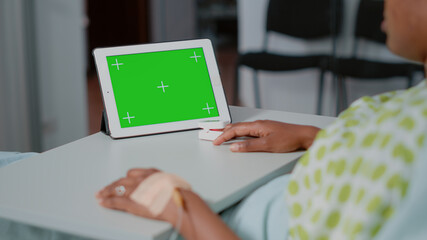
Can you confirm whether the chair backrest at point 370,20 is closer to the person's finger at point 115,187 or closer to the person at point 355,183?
the person at point 355,183

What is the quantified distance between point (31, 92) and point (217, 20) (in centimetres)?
122

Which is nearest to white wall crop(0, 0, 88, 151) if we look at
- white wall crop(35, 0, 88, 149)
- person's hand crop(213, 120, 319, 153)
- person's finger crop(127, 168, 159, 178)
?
white wall crop(35, 0, 88, 149)

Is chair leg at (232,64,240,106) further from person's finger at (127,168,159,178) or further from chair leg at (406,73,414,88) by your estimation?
person's finger at (127,168,159,178)

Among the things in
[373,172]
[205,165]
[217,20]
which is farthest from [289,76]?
[373,172]

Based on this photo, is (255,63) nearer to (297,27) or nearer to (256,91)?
(256,91)

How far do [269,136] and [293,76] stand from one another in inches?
76.4

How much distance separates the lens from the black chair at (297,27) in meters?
3.07

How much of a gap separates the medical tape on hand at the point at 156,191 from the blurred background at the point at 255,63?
6.87ft

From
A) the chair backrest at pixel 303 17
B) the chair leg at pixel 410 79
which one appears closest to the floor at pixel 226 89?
the chair backrest at pixel 303 17

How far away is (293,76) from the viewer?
3203mm

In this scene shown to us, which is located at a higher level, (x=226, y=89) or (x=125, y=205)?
(x=125, y=205)

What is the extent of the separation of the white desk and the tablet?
43mm

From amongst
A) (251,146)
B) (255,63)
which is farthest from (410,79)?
(251,146)

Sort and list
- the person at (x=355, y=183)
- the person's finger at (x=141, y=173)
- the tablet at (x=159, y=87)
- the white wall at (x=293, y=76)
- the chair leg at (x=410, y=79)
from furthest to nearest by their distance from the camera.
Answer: the white wall at (x=293, y=76), the chair leg at (x=410, y=79), the tablet at (x=159, y=87), the person's finger at (x=141, y=173), the person at (x=355, y=183)
